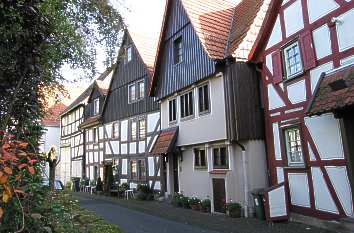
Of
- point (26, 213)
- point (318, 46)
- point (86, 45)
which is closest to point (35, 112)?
point (26, 213)

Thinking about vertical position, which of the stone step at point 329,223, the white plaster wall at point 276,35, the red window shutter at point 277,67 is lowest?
the stone step at point 329,223

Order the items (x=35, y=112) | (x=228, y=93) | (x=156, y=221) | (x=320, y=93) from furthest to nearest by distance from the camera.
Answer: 1. (x=228, y=93)
2. (x=156, y=221)
3. (x=320, y=93)
4. (x=35, y=112)

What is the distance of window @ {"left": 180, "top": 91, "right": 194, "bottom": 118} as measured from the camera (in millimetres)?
17203

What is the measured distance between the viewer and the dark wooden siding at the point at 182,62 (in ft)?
52.1

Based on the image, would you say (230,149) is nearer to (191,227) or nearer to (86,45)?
(191,227)

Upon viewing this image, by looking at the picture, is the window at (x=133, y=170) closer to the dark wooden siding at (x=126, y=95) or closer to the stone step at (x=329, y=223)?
the dark wooden siding at (x=126, y=95)

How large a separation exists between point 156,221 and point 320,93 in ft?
23.3

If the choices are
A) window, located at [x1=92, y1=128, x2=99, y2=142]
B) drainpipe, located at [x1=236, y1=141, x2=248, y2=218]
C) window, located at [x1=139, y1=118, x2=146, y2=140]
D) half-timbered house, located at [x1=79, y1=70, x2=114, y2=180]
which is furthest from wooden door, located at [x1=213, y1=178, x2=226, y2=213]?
window, located at [x1=92, y1=128, x2=99, y2=142]

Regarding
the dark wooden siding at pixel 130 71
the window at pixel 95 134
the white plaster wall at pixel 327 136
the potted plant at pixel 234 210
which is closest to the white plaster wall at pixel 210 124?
the potted plant at pixel 234 210

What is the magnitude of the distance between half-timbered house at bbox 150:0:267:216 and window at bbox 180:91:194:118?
0.15 ft

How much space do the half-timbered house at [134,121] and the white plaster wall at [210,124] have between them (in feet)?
13.6

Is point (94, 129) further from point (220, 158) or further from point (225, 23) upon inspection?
point (220, 158)

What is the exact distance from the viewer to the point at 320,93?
9953 mm

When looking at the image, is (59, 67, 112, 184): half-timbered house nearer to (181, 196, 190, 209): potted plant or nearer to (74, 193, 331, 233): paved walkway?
(181, 196, 190, 209): potted plant
